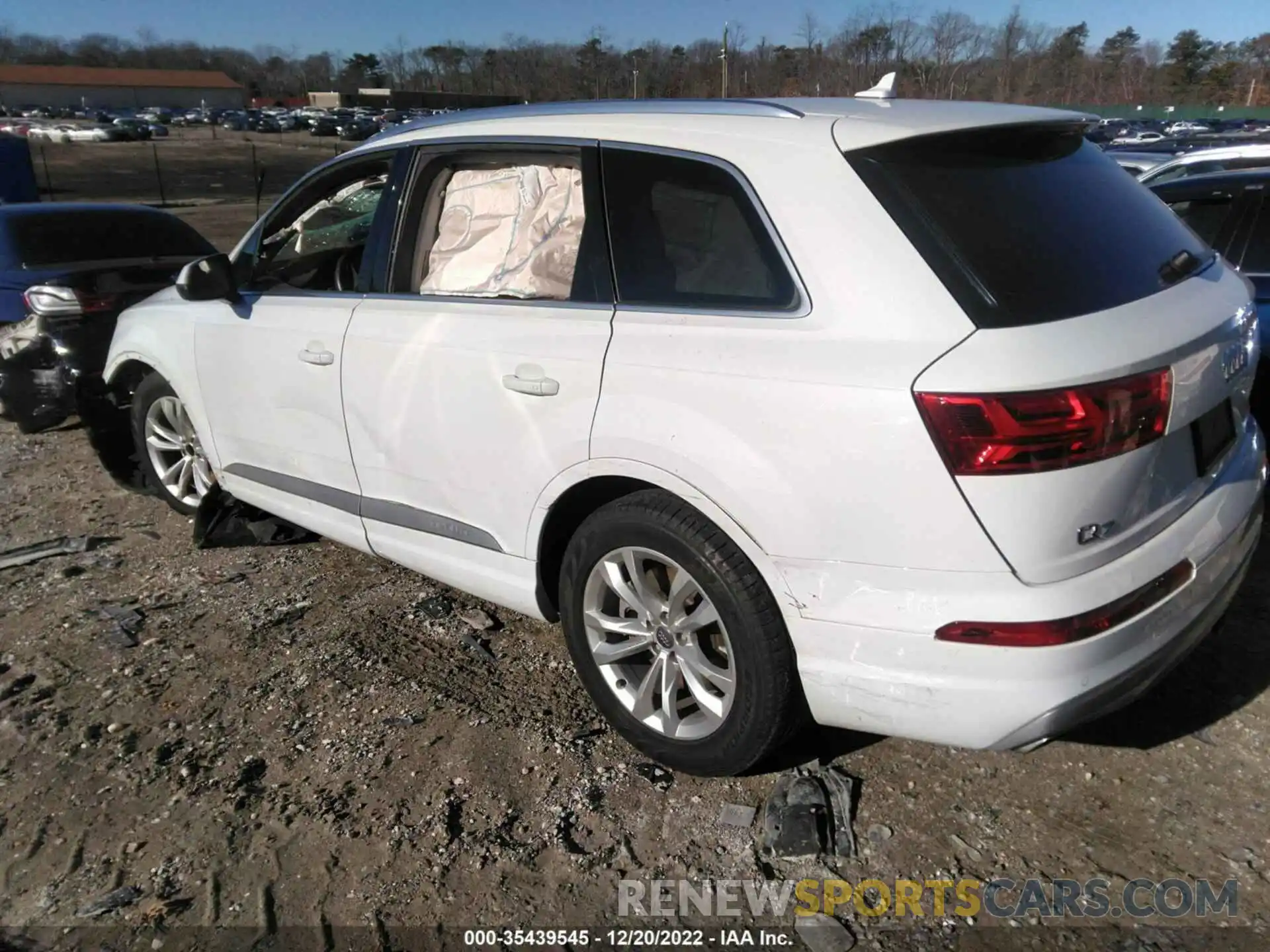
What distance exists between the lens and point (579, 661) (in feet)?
9.83

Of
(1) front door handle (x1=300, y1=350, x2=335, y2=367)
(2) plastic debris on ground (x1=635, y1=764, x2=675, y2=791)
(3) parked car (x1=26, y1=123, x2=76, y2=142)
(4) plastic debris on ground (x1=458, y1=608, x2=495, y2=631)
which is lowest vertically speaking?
(3) parked car (x1=26, y1=123, x2=76, y2=142)

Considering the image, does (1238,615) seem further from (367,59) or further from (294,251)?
(367,59)

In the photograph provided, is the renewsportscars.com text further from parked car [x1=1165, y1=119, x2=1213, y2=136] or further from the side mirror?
parked car [x1=1165, y1=119, x2=1213, y2=136]

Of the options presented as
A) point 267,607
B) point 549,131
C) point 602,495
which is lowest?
point 267,607

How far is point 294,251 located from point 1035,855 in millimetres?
3679

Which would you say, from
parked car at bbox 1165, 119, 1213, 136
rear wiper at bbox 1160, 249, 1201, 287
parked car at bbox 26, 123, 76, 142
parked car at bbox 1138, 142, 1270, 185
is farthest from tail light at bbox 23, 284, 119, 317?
parked car at bbox 26, 123, 76, 142

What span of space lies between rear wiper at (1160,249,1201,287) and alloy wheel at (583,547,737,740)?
150 cm

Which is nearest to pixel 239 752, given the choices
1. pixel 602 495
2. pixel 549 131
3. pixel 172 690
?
pixel 172 690

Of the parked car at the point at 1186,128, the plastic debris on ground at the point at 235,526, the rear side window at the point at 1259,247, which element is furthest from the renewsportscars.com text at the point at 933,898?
the parked car at the point at 1186,128

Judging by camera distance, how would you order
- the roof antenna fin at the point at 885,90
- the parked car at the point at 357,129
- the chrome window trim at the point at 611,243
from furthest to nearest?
1. the parked car at the point at 357,129
2. the roof antenna fin at the point at 885,90
3. the chrome window trim at the point at 611,243

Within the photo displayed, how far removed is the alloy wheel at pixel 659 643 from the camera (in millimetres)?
2654

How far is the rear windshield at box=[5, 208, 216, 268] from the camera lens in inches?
261

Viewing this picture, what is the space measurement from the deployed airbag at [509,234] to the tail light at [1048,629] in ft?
4.94

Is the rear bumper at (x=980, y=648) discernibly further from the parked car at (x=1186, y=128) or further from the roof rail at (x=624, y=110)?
the parked car at (x=1186, y=128)
